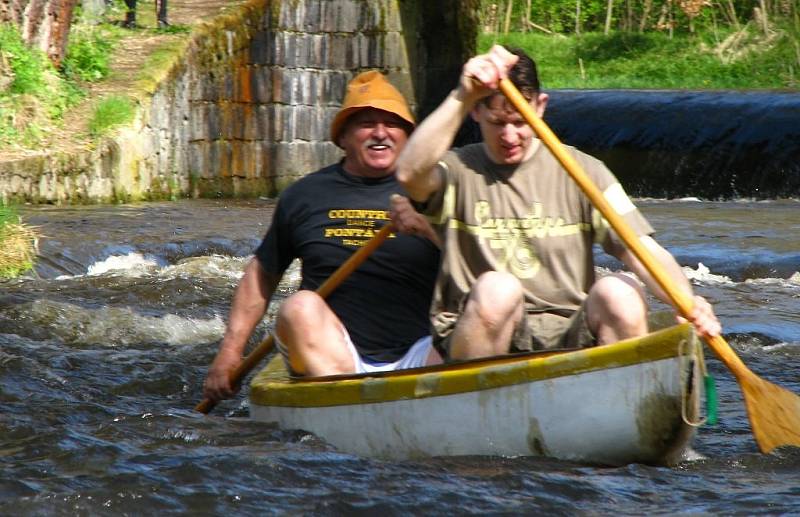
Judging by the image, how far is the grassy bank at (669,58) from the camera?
21422 millimetres

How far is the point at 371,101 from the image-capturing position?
473 cm

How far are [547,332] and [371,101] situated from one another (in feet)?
3.32

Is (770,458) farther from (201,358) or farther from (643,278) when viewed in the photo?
(201,358)

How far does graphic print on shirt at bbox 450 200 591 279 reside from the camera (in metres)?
4.27

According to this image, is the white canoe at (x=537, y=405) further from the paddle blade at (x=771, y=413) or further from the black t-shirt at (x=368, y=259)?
the black t-shirt at (x=368, y=259)

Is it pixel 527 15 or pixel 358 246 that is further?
pixel 527 15

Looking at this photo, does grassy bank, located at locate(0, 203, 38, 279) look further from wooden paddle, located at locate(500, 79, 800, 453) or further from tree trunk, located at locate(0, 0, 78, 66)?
wooden paddle, located at locate(500, 79, 800, 453)

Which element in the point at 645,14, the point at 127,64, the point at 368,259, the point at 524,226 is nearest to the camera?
the point at 524,226

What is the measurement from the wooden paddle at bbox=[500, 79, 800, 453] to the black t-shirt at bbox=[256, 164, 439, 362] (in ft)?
2.42

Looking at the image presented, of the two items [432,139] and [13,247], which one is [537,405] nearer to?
[432,139]


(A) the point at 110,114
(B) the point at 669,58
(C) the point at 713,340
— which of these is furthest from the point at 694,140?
(C) the point at 713,340

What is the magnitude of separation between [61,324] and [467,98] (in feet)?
12.9

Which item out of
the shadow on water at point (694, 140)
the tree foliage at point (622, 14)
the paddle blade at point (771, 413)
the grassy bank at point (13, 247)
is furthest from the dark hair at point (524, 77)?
the tree foliage at point (622, 14)

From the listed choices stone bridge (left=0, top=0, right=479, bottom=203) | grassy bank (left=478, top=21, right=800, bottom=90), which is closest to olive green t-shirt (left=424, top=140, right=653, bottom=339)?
stone bridge (left=0, top=0, right=479, bottom=203)
